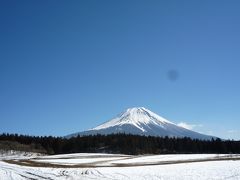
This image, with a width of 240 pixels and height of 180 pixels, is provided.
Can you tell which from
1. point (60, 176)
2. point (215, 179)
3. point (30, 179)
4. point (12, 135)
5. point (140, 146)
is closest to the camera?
point (215, 179)

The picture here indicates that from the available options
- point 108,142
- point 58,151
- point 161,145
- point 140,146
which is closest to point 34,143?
point 58,151

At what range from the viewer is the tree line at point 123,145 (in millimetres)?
127438

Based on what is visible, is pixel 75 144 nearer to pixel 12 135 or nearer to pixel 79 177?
pixel 12 135

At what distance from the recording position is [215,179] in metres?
28.2

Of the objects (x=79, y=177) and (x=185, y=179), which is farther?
(x=79, y=177)

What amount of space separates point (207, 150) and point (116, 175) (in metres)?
108

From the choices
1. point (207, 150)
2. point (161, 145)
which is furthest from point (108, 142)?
point (207, 150)

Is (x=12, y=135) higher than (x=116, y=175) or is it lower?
higher

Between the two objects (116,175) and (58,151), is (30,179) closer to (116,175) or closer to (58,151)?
(116,175)

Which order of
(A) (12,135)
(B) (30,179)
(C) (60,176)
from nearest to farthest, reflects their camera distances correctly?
(B) (30,179) → (C) (60,176) → (A) (12,135)

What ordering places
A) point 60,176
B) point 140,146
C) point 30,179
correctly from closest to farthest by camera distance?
1. point 30,179
2. point 60,176
3. point 140,146

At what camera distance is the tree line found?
12744cm

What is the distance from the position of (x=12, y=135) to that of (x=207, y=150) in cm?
9018

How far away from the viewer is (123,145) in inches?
5084
